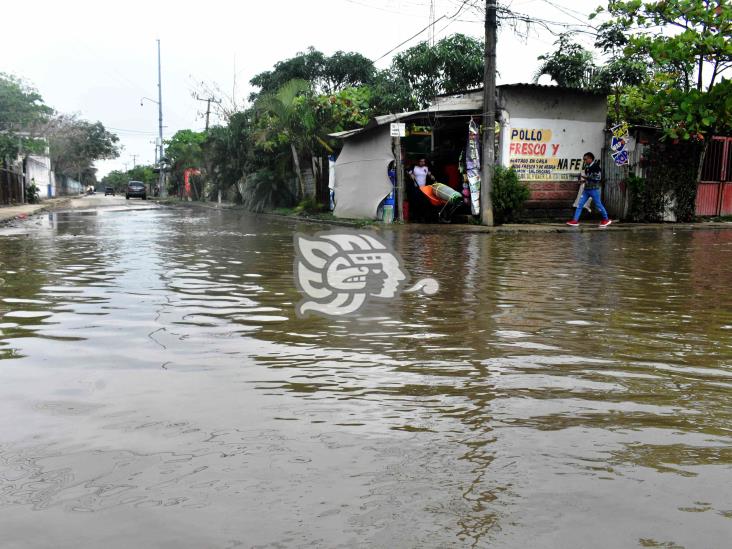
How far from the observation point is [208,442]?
3094 mm

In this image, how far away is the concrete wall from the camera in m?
20.6

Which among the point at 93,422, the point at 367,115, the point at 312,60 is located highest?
the point at 312,60

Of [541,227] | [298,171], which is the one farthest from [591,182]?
[298,171]

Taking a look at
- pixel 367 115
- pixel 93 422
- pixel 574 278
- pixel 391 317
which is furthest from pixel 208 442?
pixel 367 115

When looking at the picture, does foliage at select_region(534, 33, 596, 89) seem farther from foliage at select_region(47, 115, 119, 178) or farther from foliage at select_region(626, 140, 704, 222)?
foliage at select_region(47, 115, 119, 178)

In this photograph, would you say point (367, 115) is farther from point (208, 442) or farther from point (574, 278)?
point (208, 442)

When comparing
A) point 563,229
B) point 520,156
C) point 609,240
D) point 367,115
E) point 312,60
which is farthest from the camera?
point 312,60

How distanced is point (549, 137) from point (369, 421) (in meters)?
19.1

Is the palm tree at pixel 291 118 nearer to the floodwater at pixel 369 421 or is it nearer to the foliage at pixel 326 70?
the foliage at pixel 326 70

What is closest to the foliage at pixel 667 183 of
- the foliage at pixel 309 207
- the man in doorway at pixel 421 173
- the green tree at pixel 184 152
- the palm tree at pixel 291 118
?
the man in doorway at pixel 421 173

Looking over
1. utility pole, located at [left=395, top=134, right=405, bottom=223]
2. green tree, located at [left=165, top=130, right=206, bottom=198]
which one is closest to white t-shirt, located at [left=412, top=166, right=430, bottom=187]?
utility pole, located at [left=395, top=134, right=405, bottom=223]

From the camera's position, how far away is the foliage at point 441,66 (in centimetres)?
2881

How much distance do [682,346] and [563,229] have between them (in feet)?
44.1

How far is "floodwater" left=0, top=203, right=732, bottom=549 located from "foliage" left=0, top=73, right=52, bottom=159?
47245 mm
